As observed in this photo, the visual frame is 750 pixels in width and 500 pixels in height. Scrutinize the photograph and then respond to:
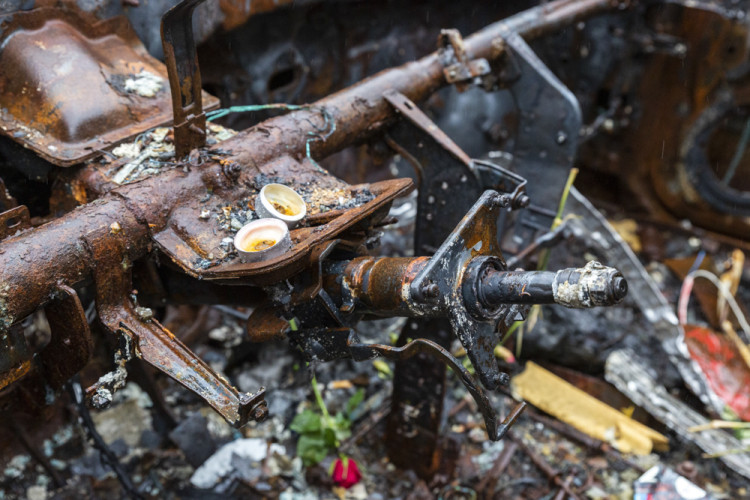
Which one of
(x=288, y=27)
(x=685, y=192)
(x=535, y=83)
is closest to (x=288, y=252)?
(x=535, y=83)

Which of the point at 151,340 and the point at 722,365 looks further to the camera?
the point at 722,365

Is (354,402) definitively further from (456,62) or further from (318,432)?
(456,62)

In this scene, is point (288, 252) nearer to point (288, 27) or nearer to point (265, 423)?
point (265, 423)

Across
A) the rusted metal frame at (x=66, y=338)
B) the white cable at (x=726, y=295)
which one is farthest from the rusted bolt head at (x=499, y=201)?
the white cable at (x=726, y=295)

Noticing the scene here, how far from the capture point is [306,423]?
11.3 feet

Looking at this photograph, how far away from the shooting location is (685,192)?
5.58 m

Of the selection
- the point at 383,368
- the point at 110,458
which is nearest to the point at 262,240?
the point at 110,458

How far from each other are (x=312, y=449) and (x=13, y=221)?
206 cm

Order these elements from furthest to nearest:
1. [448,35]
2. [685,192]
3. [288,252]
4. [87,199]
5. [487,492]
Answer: [685,192]
[487,492]
[448,35]
[87,199]
[288,252]

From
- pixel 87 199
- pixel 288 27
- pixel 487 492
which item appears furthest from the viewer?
pixel 288 27

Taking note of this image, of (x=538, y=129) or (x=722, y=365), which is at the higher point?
(x=538, y=129)

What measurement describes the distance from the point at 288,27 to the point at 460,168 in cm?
196

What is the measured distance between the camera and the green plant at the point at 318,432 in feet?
11.0

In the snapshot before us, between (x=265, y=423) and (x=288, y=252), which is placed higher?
(x=288, y=252)
